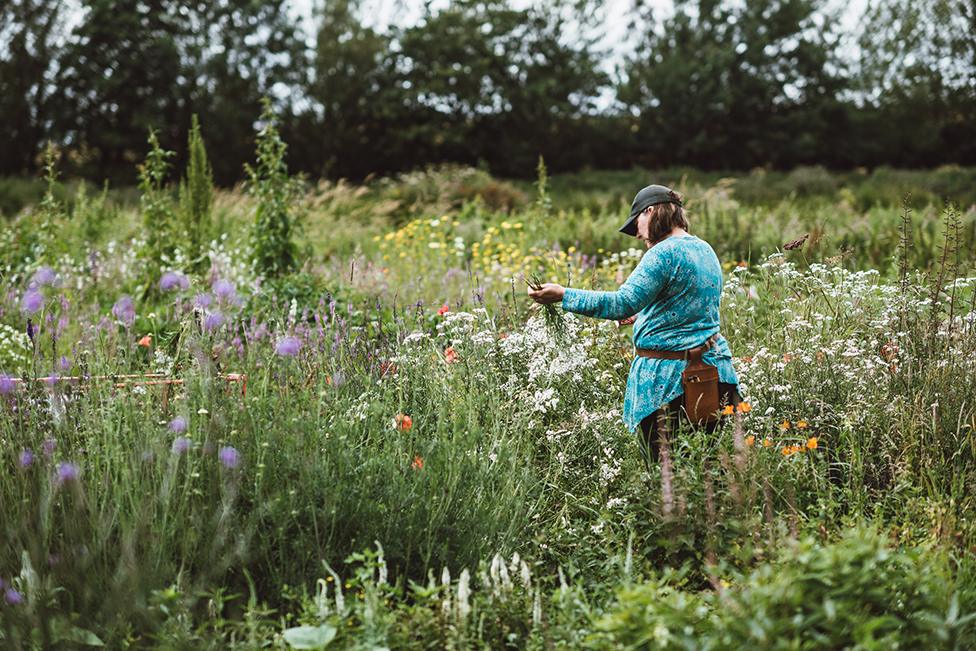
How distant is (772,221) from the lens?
9766 millimetres

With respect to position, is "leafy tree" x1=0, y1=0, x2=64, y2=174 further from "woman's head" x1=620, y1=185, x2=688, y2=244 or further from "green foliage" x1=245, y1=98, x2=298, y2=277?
"woman's head" x1=620, y1=185, x2=688, y2=244

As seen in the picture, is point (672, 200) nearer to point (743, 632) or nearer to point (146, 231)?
point (743, 632)

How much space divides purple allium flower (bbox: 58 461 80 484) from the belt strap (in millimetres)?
2276

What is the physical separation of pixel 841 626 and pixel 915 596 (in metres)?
0.41

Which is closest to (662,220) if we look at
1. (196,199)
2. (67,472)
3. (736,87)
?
(67,472)

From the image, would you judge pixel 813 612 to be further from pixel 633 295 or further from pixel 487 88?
pixel 487 88

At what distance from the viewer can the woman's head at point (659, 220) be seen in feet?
12.1

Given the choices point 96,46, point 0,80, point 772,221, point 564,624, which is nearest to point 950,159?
point 772,221

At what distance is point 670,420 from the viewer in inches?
147

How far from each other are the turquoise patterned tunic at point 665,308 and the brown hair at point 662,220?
9 cm

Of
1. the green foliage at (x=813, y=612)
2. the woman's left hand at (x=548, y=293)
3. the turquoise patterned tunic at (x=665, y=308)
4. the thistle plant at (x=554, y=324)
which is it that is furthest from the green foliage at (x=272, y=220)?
the green foliage at (x=813, y=612)

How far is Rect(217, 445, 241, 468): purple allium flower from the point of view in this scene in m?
2.72

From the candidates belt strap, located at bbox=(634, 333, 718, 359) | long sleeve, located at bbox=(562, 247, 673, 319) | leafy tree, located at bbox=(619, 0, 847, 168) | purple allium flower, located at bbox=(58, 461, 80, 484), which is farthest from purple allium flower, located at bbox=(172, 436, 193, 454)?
leafy tree, located at bbox=(619, 0, 847, 168)

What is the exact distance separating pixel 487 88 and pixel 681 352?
25.5 m
